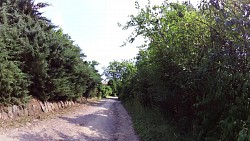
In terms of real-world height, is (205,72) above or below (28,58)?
below

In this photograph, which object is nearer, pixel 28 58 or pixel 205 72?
pixel 205 72

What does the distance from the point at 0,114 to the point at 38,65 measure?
12.0 feet

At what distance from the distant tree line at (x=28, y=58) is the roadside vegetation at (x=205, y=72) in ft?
17.5

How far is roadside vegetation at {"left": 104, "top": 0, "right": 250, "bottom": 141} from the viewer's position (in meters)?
3.93

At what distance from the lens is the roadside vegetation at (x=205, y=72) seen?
3928 millimetres

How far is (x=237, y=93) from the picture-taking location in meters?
4.46

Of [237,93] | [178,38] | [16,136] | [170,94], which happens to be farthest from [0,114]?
[237,93]

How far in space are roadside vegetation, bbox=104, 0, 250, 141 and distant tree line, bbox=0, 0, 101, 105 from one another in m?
5.32

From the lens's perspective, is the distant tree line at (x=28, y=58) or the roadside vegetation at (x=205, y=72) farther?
the distant tree line at (x=28, y=58)

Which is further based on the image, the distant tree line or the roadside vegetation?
the distant tree line

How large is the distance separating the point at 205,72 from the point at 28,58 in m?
8.93

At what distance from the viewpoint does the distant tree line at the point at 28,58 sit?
9.18 meters

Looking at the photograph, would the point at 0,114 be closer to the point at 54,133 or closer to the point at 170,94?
the point at 54,133

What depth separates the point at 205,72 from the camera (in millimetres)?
5227
